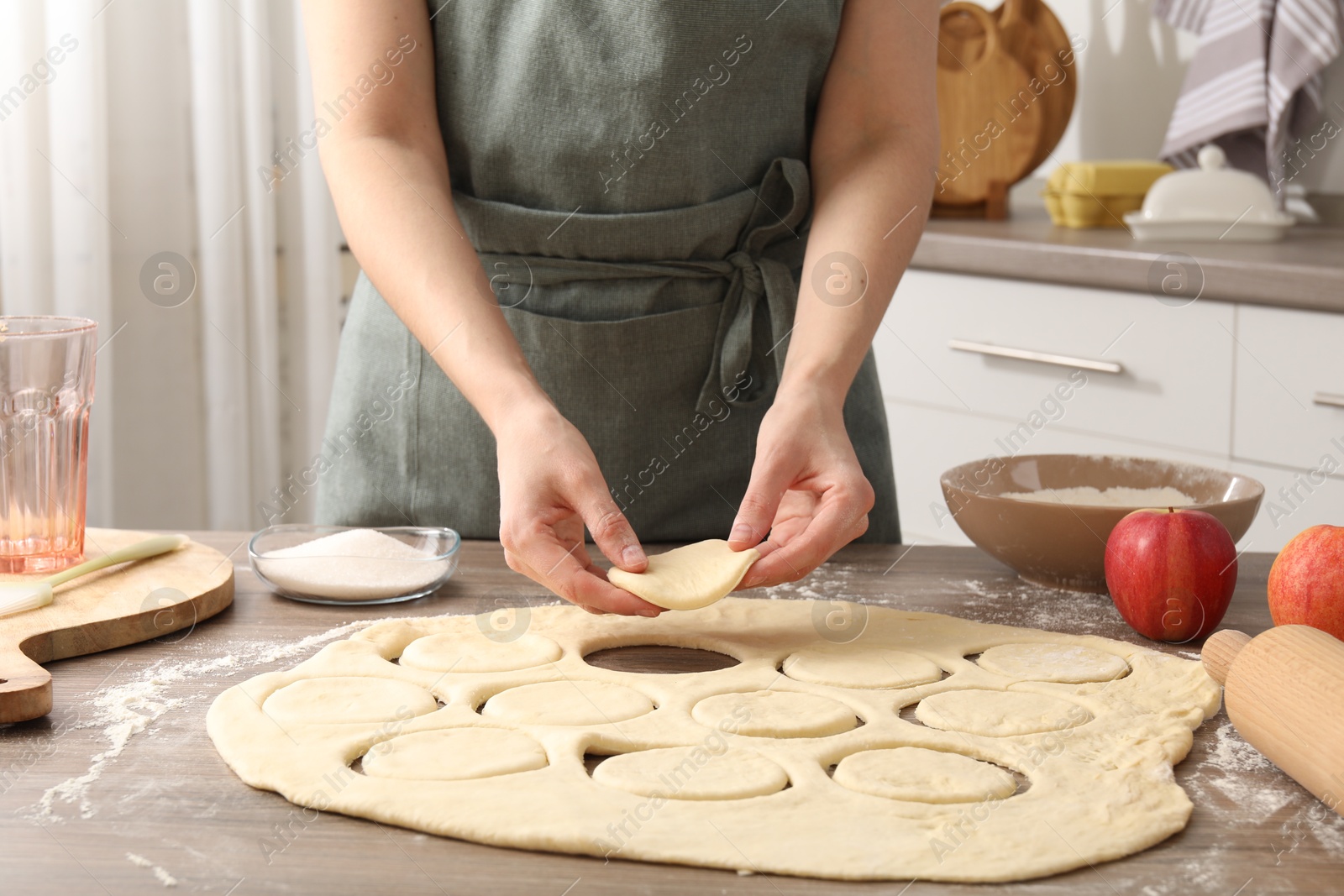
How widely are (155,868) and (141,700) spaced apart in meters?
0.26

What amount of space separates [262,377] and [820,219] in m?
1.65

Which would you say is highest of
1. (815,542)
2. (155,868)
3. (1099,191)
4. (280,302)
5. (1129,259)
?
(1099,191)

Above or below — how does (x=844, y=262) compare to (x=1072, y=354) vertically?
above

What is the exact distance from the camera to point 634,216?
126cm

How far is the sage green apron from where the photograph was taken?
4.14ft

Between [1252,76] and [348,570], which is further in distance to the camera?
[1252,76]

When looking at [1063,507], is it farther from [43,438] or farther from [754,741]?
[43,438]

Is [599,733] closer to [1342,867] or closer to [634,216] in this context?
[1342,867]

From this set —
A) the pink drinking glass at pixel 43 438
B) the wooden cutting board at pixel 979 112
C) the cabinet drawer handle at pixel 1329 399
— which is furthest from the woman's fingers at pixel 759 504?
the wooden cutting board at pixel 979 112

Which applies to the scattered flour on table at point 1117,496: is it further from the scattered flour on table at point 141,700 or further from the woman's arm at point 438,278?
the scattered flour on table at point 141,700

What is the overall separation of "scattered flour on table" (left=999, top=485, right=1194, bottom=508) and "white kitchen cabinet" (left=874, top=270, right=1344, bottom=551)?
1.70 ft

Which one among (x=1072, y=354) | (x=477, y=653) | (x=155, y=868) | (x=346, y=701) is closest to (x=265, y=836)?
(x=155, y=868)


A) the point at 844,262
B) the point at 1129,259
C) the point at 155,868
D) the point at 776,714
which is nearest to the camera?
the point at 155,868

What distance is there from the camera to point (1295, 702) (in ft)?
2.47
